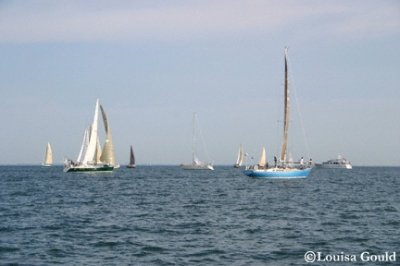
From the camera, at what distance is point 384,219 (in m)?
34.7

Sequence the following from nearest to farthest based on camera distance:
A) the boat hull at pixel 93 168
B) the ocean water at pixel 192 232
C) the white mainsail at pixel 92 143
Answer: the ocean water at pixel 192 232 < the white mainsail at pixel 92 143 < the boat hull at pixel 93 168

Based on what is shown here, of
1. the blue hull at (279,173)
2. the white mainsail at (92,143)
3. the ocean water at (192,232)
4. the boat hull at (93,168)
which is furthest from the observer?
the boat hull at (93,168)

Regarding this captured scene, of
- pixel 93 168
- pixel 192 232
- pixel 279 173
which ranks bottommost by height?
pixel 192 232

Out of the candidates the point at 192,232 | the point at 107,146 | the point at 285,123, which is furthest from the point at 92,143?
the point at 192,232

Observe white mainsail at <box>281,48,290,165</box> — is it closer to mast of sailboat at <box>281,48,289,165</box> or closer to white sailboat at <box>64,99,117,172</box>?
mast of sailboat at <box>281,48,289,165</box>

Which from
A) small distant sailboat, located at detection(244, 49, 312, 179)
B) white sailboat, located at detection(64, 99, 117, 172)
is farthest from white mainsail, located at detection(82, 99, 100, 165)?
small distant sailboat, located at detection(244, 49, 312, 179)

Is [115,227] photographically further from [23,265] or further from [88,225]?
[23,265]

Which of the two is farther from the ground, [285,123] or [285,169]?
[285,123]

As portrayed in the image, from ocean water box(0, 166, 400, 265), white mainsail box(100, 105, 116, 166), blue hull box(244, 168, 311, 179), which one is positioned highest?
white mainsail box(100, 105, 116, 166)

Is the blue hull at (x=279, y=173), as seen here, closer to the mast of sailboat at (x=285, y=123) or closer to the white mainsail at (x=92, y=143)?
the mast of sailboat at (x=285, y=123)

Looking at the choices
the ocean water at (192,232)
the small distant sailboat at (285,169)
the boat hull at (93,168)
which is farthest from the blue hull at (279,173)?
the boat hull at (93,168)

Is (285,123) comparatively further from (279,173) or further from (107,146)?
(107,146)

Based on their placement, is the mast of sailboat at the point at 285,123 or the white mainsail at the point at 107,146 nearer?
the mast of sailboat at the point at 285,123

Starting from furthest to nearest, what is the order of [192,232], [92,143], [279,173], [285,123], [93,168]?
[93,168], [92,143], [285,123], [279,173], [192,232]
